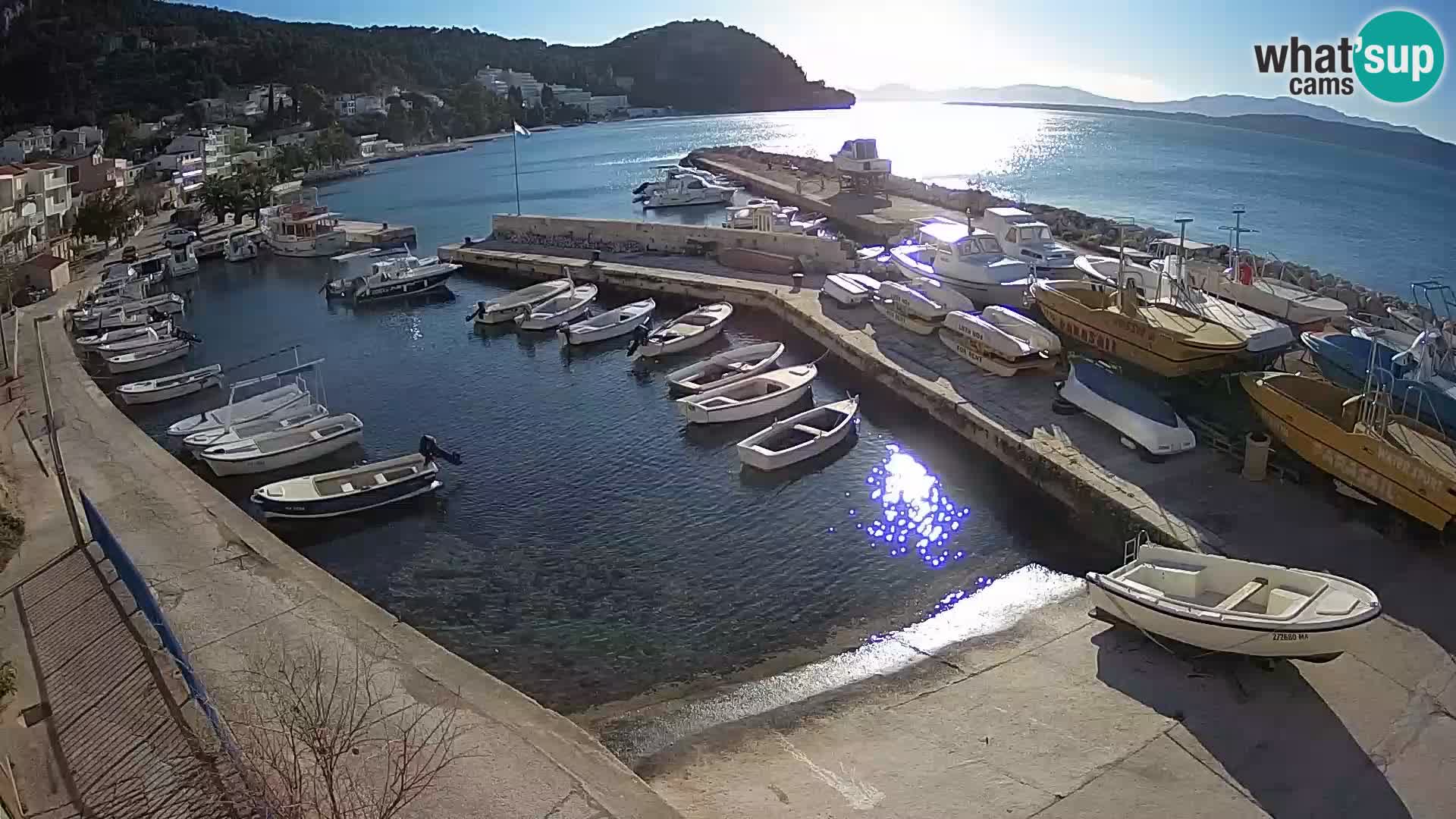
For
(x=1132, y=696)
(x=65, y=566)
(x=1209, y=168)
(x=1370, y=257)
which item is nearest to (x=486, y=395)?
(x=65, y=566)

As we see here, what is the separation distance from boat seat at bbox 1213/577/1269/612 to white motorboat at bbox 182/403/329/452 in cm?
1669

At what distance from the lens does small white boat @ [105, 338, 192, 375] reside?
85.0 ft

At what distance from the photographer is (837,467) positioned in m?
17.3

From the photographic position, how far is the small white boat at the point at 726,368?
68.3ft

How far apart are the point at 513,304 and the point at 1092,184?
207 feet

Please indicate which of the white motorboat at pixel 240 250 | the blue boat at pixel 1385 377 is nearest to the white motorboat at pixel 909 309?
the blue boat at pixel 1385 377

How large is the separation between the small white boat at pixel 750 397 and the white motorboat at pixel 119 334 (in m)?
18.1

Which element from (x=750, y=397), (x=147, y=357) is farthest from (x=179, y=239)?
(x=750, y=397)

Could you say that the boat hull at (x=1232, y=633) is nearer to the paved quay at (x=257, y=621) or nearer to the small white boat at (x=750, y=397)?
the paved quay at (x=257, y=621)

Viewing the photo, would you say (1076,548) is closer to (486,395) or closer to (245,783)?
(245,783)

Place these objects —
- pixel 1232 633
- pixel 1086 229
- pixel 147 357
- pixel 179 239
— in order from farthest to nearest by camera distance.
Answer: pixel 179 239 → pixel 1086 229 → pixel 147 357 → pixel 1232 633

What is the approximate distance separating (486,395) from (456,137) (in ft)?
383

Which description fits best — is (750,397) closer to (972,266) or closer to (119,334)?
(972,266)

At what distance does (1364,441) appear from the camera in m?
12.7
